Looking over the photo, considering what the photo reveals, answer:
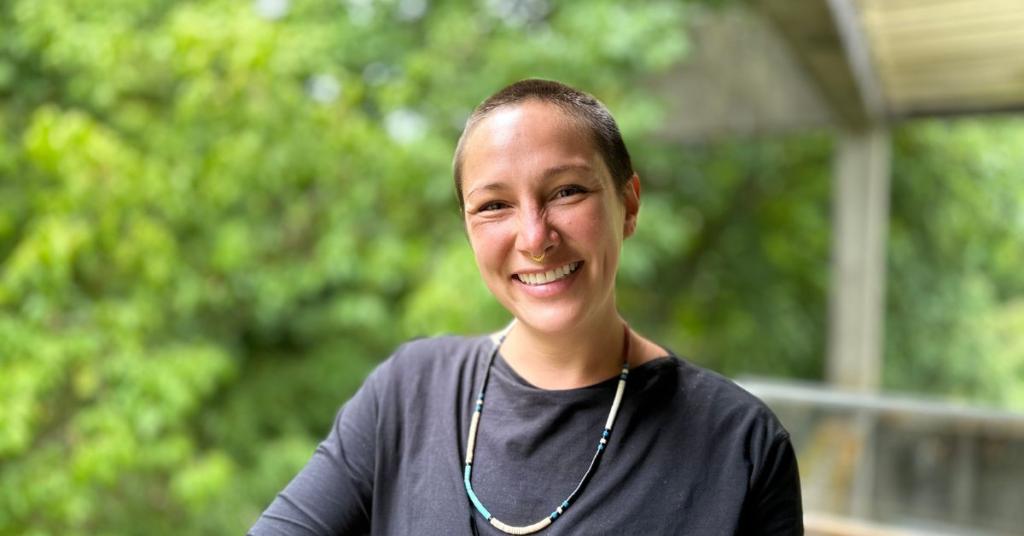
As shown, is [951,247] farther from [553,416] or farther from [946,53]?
[553,416]

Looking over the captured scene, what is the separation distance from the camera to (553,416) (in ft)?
2.62

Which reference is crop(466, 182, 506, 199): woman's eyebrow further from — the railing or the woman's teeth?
the railing

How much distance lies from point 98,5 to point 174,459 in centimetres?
171

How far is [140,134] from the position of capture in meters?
3.51

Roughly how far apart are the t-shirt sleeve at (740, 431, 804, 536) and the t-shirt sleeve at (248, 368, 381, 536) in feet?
1.06

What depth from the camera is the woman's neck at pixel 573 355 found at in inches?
31.4

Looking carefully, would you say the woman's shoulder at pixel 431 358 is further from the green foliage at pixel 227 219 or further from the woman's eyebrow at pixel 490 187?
the green foliage at pixel 227 219

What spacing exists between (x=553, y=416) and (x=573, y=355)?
0.18 ft

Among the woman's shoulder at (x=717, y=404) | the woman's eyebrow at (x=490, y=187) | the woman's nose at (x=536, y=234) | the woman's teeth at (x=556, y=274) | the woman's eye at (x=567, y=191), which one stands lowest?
the woman's shoulder at (x=717, y=404)

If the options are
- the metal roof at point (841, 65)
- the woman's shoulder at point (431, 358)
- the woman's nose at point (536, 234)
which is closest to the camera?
the woman's nose at point (536, 234)

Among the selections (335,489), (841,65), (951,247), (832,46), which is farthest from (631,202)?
(951,247)

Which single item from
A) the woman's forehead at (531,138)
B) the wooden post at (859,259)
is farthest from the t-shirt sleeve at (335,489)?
the wooden post at (859,259)

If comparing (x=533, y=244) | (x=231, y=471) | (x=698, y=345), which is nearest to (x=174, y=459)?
(x=231, y=471)

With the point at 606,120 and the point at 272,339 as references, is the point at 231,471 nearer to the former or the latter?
the point at 272,339
